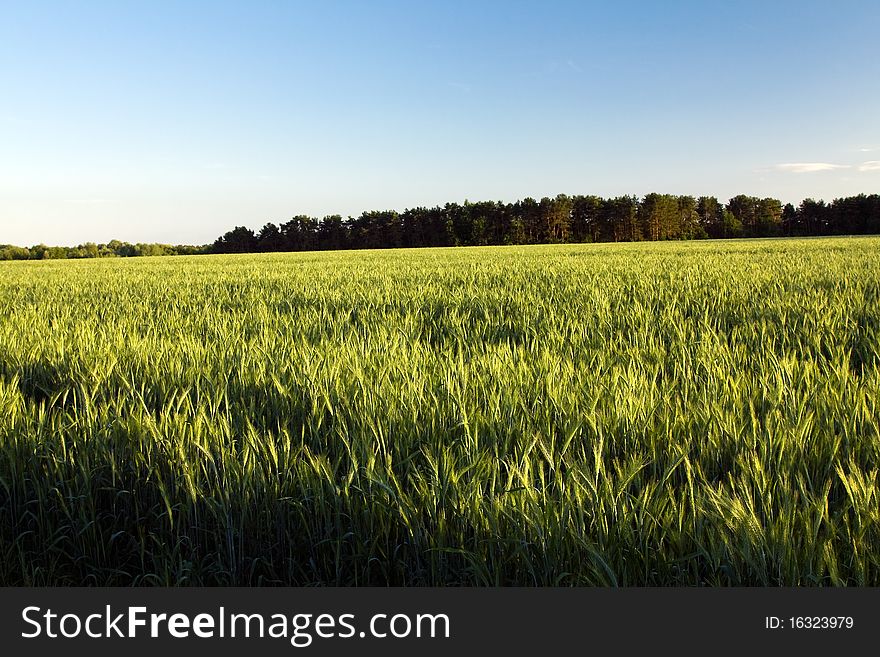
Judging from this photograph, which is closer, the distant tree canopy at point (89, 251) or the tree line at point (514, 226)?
the distant tree canopy at point (89, 251)

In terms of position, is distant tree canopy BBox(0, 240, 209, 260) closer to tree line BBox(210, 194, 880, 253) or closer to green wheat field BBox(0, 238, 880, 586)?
tree line BBox(210, 194, 880, 253)

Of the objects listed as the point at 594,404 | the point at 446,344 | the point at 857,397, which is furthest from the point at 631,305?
the point at 594,404

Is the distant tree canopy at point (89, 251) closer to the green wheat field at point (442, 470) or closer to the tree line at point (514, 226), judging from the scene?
the tree line at point (514, 226)

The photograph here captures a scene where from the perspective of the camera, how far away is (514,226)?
90.0 meters

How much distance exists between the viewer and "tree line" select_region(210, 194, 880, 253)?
294ft

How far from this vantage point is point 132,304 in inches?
261

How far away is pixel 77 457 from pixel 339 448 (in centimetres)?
95

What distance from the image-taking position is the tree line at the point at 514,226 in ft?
294

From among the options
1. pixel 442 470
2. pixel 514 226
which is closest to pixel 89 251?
pixel 514 226

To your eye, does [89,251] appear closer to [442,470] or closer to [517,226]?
[517,226]

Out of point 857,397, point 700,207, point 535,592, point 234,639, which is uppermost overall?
point 700,207

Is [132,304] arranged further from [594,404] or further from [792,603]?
[792,603]

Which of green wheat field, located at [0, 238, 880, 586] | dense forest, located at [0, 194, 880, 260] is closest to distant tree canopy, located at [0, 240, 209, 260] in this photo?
dense forest, located at [0, 194, 880, 260]

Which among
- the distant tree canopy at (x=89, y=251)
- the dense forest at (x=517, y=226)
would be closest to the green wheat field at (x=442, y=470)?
the distant tree canopy at (x=89, y=251)
